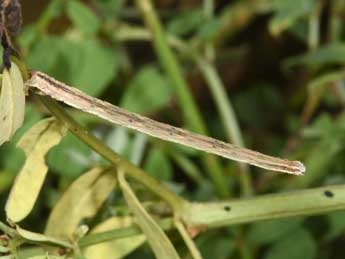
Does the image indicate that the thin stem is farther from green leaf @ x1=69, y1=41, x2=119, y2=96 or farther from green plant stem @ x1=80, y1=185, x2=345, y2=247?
green plant stem @ x1=80, y1=185, x2=345, y2=247

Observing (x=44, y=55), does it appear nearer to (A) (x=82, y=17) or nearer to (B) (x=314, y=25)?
(A) (x=82, y=17)

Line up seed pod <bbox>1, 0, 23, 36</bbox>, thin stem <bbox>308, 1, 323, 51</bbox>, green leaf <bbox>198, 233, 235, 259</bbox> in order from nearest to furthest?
seed pod <bbox>1, 0, 23, 36</bbox>
green leaf <bbox>198, 233, 235, 259</bbox>
thin stem <bbox>308, 1, 323, 51</bbox>

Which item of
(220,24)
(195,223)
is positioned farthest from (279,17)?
(195,223)

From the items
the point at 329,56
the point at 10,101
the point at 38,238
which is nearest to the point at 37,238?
the point at 38,238

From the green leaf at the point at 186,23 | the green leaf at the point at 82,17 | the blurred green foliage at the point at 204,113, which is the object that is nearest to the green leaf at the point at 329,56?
the blurred green foliage at the point at 204,113

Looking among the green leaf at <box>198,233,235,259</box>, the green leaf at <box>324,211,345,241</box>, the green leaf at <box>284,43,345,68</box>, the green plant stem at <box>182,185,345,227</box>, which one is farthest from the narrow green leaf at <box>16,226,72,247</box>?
the green leaf at <box>284,43,345,68</box>

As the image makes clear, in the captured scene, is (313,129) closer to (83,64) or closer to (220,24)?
(220,24)
